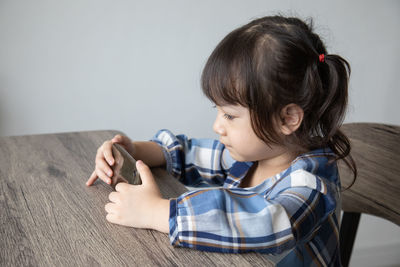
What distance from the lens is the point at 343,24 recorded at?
1.91 meters

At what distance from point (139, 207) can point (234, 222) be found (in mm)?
140

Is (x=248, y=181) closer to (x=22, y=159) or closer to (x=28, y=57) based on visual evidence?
(x=22, y=159)

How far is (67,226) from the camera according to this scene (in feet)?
2.01

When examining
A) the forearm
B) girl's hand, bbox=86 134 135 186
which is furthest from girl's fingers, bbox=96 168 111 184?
the forearm

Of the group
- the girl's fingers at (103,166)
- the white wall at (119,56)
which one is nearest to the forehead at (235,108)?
the girl's fingers at (103,166)

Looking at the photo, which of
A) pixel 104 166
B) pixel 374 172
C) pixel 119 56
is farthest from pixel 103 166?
pixel 119 56

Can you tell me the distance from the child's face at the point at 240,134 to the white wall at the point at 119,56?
632 mm

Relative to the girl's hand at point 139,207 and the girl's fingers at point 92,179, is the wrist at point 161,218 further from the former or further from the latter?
the girl's fingers at point 92,179

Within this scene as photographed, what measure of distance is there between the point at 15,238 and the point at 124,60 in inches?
40.9

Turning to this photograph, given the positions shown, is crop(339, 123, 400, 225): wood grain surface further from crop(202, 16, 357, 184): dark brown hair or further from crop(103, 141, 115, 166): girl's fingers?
crop(103, 141, 115, 166): girl's fingers

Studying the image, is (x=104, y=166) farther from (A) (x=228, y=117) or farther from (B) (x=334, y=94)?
(B) (x=334, y=94)

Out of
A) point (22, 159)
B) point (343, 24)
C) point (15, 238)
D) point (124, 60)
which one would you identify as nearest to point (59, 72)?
point (124, 60)

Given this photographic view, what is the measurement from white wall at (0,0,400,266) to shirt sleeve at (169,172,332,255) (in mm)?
853

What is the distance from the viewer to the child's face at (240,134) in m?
0.81
